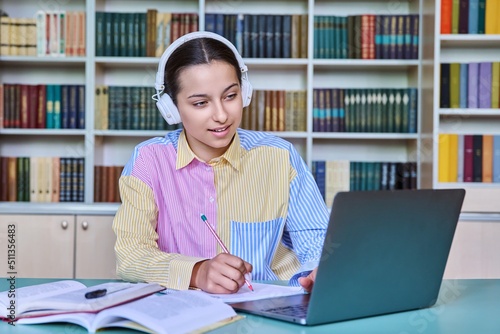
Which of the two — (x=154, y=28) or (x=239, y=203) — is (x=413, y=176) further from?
(x=239, y=203)

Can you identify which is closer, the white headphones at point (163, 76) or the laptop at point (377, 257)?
the laptop at point (377, 257)

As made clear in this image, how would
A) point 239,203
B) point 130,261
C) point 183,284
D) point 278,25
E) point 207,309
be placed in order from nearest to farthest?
point 207,309, point 183,284, point 130,261, point 239,203, point 278,25

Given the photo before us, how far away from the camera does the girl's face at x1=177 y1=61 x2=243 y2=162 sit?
166 cm

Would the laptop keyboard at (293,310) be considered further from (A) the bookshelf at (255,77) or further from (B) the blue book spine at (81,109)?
(B) the blue book spine at (81,109)

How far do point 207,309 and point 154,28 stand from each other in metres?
2.48

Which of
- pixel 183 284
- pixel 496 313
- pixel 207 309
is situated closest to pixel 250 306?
pixel 207 309

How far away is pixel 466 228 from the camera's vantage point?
10.2 feet

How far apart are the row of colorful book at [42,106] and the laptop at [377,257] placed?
95.0 inches

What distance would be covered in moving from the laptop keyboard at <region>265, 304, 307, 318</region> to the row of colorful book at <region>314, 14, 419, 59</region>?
2367mm

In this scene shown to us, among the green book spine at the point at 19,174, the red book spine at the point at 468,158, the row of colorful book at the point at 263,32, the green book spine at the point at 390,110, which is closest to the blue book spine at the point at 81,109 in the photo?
the green book spine at the point at 19,174

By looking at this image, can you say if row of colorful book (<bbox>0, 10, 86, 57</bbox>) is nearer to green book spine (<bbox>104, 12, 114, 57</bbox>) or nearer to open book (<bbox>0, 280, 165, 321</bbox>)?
green book spine (<bbox>104, 12, 114, 57</bbox>)

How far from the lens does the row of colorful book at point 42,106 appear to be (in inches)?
133

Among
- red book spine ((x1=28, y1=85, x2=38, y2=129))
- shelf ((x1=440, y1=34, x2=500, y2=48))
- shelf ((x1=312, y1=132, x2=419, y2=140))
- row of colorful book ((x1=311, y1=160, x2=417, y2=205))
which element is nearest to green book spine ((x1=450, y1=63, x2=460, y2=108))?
shelf ((x1=440, y1=34, x2=500, y2=48))

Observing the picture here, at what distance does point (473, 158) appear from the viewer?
3.29 m
